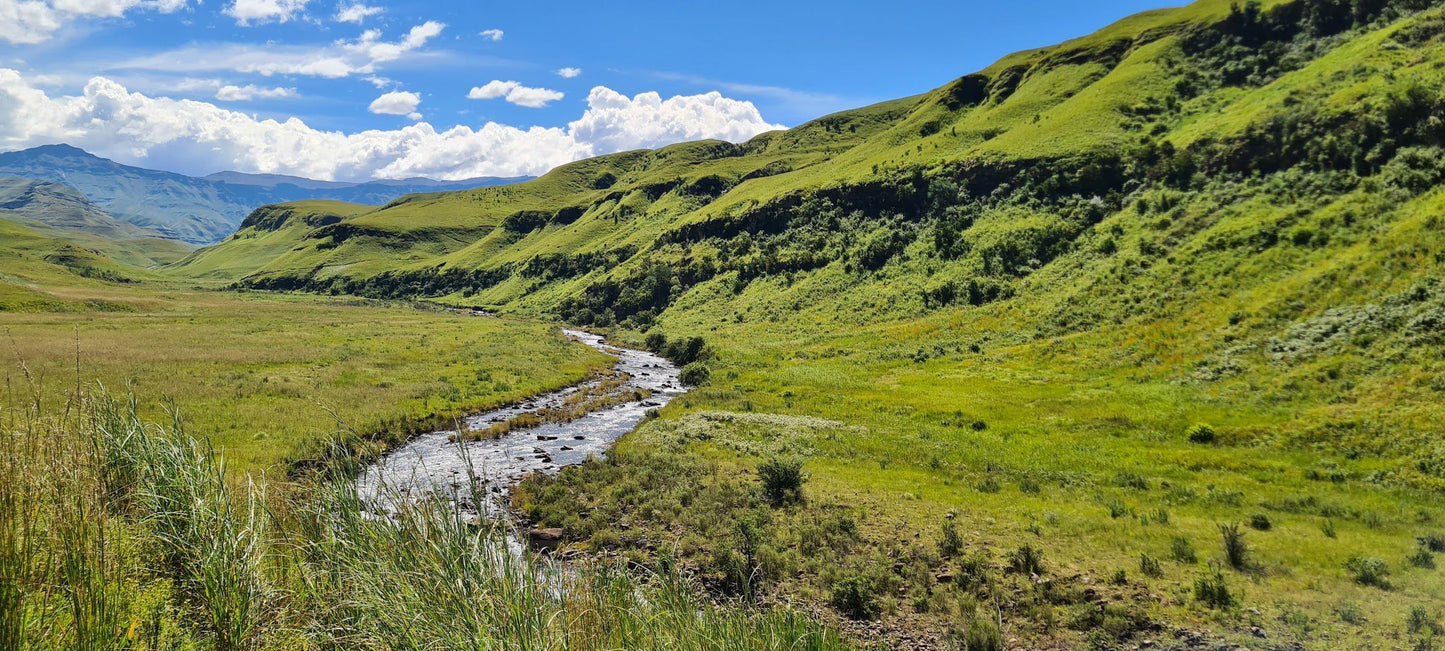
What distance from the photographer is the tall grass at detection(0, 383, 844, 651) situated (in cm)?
582

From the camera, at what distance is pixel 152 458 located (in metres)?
8.70

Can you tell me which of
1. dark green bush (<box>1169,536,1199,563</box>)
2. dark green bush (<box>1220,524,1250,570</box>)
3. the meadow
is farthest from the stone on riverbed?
dark green bush (<box>1220,524,1250,570</box>)

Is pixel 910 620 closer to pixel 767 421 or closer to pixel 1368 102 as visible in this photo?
pixel 767 421

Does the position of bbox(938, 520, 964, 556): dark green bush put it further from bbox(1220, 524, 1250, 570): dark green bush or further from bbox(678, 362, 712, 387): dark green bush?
bbox(678, 362, 712, 387): dark green bush

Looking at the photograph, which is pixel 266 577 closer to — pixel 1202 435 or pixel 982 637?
pixel 982 637

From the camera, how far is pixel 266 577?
7633 millimetres

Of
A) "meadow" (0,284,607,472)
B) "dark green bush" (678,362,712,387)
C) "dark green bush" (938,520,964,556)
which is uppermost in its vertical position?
"meadow" (0,284,607,472)

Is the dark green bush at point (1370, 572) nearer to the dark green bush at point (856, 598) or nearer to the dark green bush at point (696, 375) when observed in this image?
the dark green bush at point (856, 598)

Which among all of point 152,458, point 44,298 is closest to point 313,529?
point 152,458

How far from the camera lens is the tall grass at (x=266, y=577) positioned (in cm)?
582

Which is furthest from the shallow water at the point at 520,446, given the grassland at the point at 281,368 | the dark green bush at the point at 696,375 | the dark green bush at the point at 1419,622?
the dark green bush at the point at 1419,622

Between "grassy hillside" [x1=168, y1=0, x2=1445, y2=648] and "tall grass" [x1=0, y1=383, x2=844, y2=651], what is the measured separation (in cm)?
464

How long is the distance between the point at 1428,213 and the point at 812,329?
183 ft

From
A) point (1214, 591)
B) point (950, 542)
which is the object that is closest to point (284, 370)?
point (950, 542)
